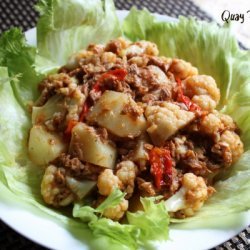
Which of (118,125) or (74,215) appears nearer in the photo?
(74,215)

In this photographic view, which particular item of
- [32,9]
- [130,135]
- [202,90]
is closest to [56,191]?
[130,135]

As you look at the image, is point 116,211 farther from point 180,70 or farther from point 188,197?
point 180,70

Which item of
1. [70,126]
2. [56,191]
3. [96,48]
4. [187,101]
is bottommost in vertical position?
[56,191]

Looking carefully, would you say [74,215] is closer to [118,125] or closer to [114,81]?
[118,125]

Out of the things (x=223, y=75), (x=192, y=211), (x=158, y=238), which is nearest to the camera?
(x=158, y=238)

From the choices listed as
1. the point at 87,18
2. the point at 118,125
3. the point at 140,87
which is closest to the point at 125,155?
the point at 118,125
